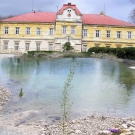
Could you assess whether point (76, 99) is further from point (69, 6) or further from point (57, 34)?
point (69, 6)

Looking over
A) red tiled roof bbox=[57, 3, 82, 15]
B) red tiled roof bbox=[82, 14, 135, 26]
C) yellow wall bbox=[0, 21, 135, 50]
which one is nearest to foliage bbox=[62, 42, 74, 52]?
yellow wall bbox=[0, 21, 135, 50]

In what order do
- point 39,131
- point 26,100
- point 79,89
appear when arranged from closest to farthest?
point 39,131
point 26,100
point 79,89

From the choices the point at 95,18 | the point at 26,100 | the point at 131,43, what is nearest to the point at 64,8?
the point at 95,18

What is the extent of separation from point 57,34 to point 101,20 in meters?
9.07

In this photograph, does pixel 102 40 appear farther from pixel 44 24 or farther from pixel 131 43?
pixel 44 24

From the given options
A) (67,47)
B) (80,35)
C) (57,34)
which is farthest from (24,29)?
(80,35)

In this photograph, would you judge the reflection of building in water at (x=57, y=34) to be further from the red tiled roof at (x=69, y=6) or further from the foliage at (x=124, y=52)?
the foliage at (x=124, y=52)

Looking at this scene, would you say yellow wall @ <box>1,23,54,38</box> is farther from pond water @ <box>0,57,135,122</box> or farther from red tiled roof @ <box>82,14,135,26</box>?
pond water @ <box>0,57,135,122</box>

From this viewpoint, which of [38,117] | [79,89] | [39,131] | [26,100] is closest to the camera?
[39,131]

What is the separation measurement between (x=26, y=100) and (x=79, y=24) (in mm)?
37802

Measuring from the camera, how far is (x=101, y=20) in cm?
5019

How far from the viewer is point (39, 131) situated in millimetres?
6887

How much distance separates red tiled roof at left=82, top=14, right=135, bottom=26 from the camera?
4931 centimetres

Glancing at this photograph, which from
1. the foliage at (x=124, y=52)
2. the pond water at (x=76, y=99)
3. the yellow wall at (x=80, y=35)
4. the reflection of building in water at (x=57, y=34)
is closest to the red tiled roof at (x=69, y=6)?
the reflection of building in water at (x=57, y=34)
